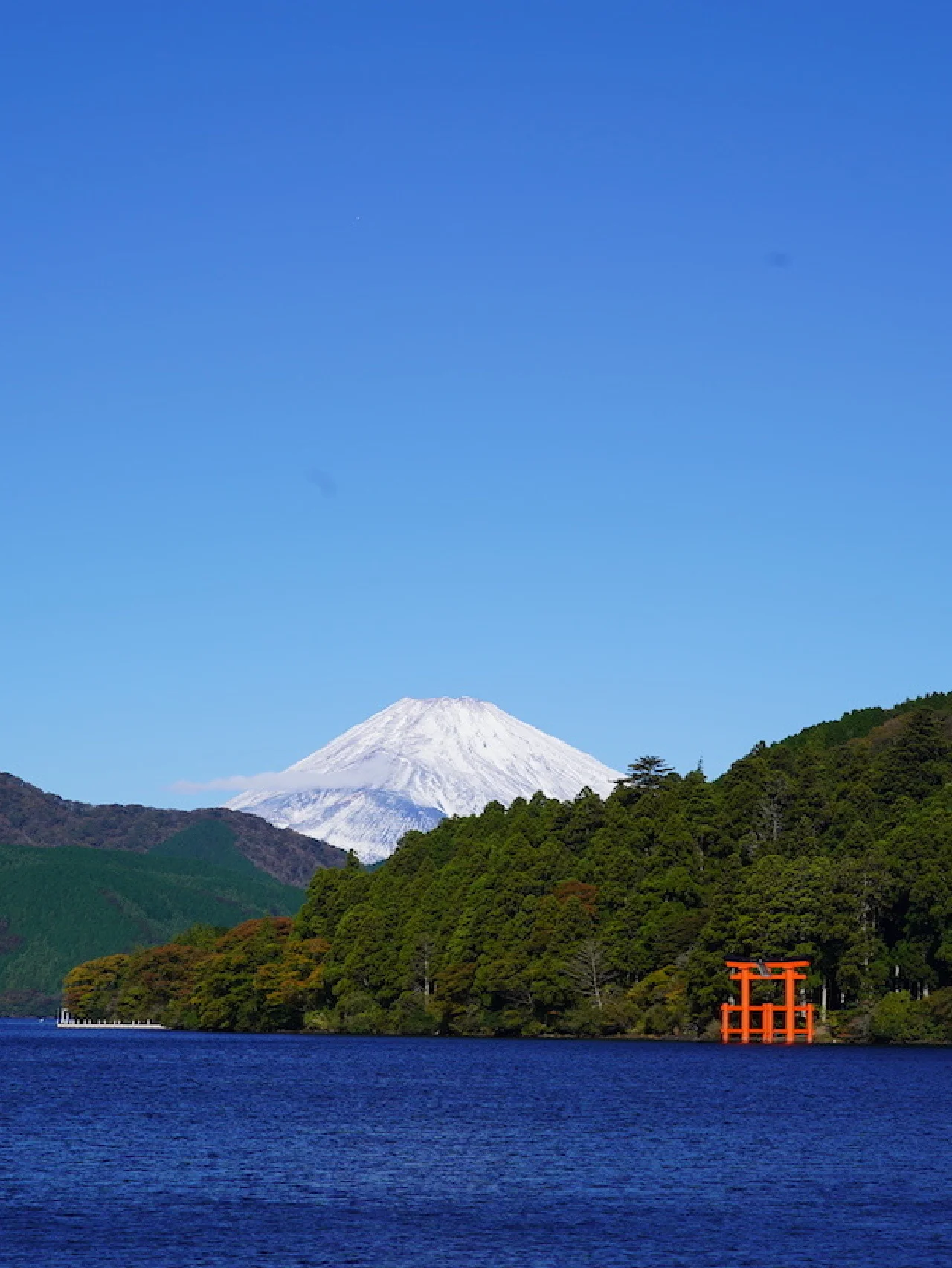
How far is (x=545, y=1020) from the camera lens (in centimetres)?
14788

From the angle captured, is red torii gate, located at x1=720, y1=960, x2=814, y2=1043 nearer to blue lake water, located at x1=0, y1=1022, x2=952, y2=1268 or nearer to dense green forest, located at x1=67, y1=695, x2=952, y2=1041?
dense green forest, located at x1=67, y1=695, x2=952, y2=1041

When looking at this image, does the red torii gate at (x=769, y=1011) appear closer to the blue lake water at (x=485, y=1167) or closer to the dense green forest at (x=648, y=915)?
the dense green forest at (x=648, y=915)

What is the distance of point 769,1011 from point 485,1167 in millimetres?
73151

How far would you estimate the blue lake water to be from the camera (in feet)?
145

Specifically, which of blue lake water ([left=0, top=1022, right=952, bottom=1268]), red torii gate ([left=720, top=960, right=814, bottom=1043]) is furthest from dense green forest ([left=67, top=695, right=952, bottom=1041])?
blue lake water ([left=0, top=1022, right=952, bottom=1268])

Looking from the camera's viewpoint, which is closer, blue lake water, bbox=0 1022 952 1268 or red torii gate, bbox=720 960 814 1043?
blue lake water, bbox=0 1022 952 1268

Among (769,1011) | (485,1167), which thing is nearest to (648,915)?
(769,1011)

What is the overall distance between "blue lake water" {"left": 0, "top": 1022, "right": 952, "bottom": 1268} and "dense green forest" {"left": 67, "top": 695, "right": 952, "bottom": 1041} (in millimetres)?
22227

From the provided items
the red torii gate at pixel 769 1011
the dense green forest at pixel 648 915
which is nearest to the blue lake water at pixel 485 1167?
the red torii gate at pixel 769 1011

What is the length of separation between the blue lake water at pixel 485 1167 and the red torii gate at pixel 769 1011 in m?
19.5

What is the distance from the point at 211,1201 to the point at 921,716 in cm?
11555

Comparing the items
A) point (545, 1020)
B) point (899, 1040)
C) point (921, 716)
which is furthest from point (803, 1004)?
point (921, 716)

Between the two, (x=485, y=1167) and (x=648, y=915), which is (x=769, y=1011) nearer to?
(x=648, y=915)

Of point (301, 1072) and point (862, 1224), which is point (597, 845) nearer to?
point (301, 1072)
